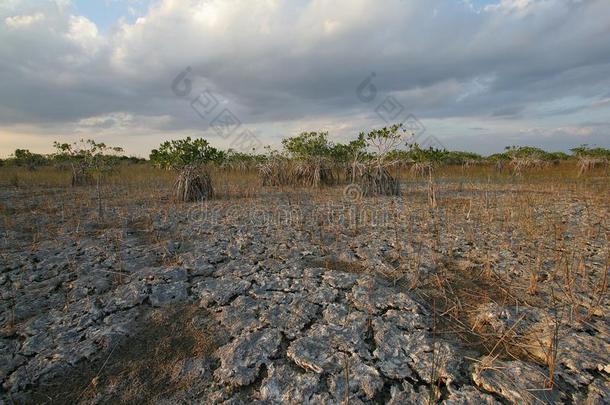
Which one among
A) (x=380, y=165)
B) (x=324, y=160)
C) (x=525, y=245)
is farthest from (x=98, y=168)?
(x=525, y=245)

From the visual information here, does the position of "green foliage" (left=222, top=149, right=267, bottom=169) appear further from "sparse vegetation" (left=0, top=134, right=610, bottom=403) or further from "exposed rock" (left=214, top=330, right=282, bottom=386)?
"exposed rock" (left=214, top=330, right=282, bottom=386)

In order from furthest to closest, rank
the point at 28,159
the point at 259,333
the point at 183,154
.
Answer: the point at 28,159, the point at 183,154, the point at 259,333

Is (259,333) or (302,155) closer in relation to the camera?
(259,333)

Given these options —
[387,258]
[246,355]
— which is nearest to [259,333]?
[246,355]

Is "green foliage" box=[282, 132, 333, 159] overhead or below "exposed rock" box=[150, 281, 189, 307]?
overhead

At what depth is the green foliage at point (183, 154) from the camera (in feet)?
31.2

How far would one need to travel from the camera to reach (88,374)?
2.43 meters

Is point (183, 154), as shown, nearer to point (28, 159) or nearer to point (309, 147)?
point (309, 147)

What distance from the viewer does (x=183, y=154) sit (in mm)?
9586

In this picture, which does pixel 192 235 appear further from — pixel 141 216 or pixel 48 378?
pixel 48 378

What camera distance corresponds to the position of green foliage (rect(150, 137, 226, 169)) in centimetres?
951

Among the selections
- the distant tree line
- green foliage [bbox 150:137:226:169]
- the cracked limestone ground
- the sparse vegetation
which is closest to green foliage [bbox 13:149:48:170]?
the distant tree line

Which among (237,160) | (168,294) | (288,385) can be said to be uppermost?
(237,160)

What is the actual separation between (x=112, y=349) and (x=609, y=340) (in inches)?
167
